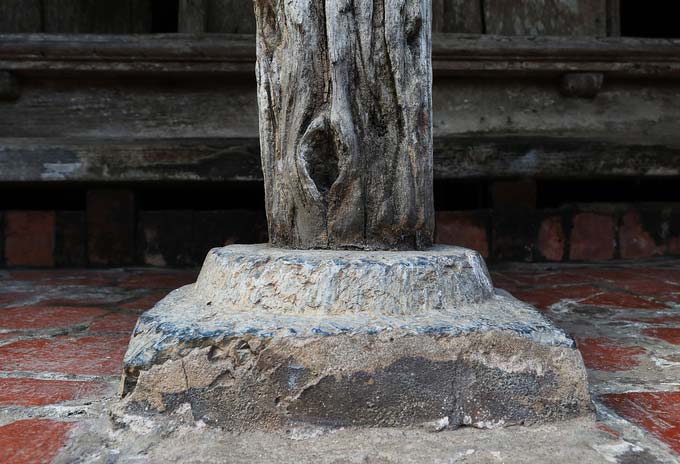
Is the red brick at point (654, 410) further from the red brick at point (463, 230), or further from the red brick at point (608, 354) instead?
the red brick at point (463, 230)

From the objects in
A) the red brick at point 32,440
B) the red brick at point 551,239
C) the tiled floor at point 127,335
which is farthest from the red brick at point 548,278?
the red brick at point 32,440

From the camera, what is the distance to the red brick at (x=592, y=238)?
317 cm

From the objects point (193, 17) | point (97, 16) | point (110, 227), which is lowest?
point (110, 227)

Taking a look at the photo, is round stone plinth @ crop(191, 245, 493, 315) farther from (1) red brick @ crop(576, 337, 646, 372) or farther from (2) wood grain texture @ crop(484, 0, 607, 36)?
(2) wood grain texture @ crop(484, 0, 607, 36)

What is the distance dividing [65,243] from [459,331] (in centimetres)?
262

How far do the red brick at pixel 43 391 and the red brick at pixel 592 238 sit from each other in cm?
270

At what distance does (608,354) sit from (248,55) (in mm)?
2019

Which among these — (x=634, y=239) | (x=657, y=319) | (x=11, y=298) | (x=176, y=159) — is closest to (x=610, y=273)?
(x=634, y=239)

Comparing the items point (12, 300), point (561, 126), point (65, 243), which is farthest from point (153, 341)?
point (561, 126)

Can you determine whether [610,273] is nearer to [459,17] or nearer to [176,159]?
[459,17]

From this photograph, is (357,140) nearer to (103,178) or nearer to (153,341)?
(153,341)

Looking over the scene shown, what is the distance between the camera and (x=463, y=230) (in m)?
3.09

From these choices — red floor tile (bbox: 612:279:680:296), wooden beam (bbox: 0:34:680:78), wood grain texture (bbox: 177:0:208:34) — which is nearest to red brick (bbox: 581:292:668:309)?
red floor tile (bbox: 612:279:680:296)

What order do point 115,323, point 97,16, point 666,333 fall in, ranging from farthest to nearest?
point 97,16 → point 115,323 → point 666,333
